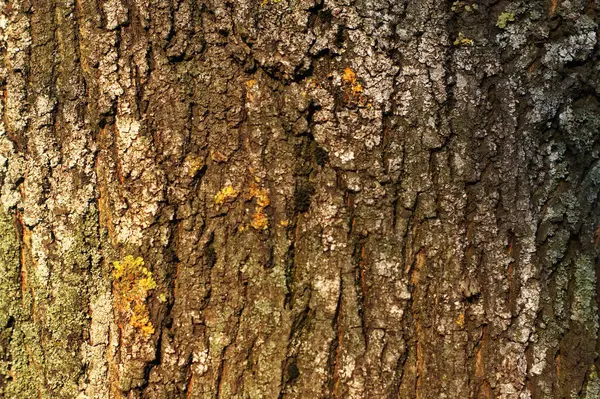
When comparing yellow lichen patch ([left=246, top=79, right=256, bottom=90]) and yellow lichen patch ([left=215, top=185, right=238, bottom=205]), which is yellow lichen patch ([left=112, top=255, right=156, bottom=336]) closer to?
yellow lichen patch ([left=215, top=185, right=238, bottom=205])

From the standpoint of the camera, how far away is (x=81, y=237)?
4.79ft

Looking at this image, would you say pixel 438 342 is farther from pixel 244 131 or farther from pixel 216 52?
pixel 216 52

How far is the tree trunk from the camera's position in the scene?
1437 mm

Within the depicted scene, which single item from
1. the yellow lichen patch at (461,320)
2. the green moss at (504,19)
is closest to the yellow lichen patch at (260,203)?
the yellow lichen patch at (461,320)

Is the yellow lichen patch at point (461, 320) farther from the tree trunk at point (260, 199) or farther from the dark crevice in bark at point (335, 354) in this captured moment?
the dark crevice in bark at point (335, 354)

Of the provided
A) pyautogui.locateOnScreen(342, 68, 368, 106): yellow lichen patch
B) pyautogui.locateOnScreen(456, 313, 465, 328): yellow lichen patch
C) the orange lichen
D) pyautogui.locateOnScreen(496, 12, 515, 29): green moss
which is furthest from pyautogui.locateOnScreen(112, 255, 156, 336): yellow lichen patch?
the orange lichen

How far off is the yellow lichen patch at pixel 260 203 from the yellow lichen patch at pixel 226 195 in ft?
0.15

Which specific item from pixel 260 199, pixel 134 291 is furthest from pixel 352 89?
pixel 134 291

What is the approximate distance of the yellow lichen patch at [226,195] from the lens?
1.45 meters

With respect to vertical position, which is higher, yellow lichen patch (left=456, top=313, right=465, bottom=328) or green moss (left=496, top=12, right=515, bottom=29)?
green moss (left=496, top=12, right=515, bottom=29)

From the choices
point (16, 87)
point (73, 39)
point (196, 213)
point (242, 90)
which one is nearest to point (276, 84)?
point (242, 90)

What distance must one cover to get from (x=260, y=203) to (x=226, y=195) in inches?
3.5

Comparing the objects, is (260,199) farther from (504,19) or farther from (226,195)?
(504,19)

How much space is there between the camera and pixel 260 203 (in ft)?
4.73
